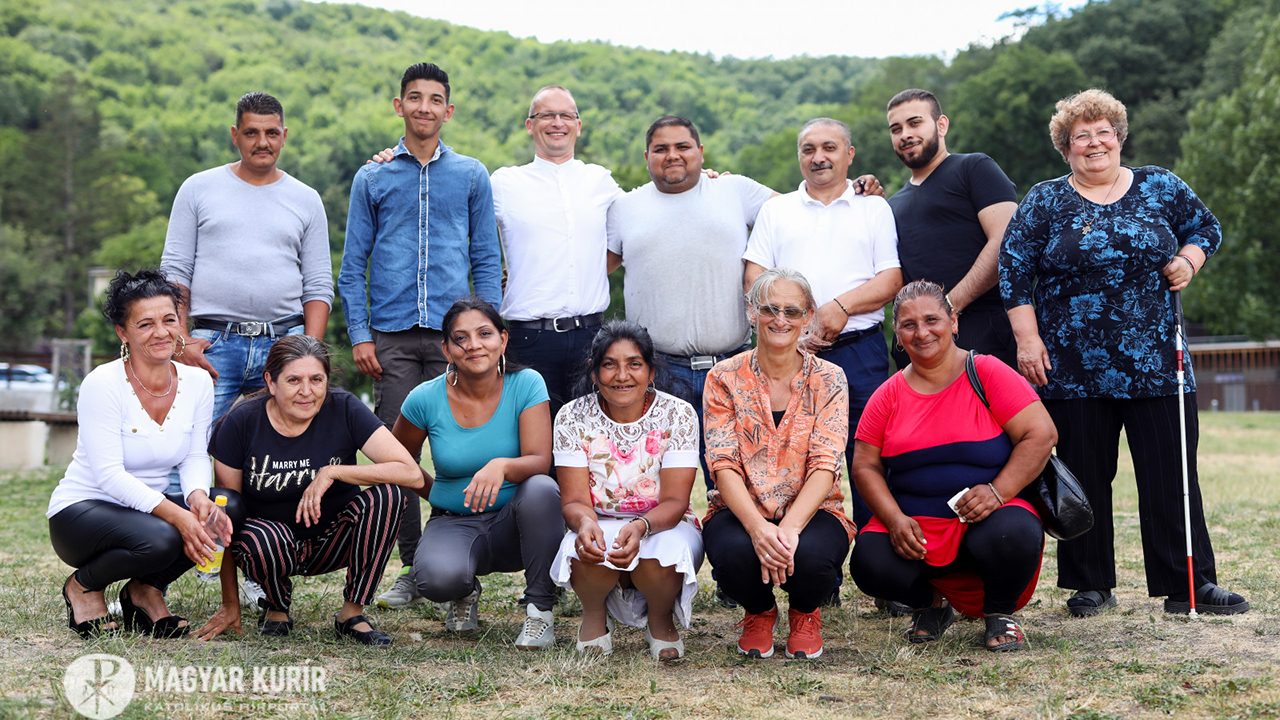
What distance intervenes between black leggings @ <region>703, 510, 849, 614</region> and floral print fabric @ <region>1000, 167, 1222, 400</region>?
1.53 m

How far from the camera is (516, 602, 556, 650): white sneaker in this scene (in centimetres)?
436

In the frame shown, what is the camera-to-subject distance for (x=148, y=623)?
4527 millimetres

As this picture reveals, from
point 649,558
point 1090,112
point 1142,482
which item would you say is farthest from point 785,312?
point 1142,482

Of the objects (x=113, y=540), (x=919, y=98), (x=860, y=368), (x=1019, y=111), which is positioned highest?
(x=1019, y=111)

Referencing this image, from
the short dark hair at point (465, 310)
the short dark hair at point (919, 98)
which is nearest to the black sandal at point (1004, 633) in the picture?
the short dark hair at point (465, 310)

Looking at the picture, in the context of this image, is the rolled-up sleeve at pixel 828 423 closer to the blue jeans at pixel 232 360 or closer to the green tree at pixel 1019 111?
the blue jeans at pixel 232 360

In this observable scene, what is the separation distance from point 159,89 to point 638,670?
308 ft

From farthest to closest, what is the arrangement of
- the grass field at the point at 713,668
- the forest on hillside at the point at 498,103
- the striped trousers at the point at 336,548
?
the forest on hillside at the point at 498,103, the striped trousers at the point at 336,548, the grass field at the point at 713,668

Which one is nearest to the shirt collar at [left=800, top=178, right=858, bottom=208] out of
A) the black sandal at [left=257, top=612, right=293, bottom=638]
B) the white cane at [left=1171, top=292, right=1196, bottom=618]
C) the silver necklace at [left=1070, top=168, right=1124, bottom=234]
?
the silver necklace at [left=1070, top=168, right=1124, bottom=234]

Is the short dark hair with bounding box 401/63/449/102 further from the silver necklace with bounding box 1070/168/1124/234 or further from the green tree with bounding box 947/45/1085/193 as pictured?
the green tree with bounding box 947/45/1085/193

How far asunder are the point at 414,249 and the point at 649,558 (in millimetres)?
2295

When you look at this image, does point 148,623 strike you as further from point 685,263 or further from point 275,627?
point 685,263

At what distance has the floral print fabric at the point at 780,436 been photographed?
4.28 metres

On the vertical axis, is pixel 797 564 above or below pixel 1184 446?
below
